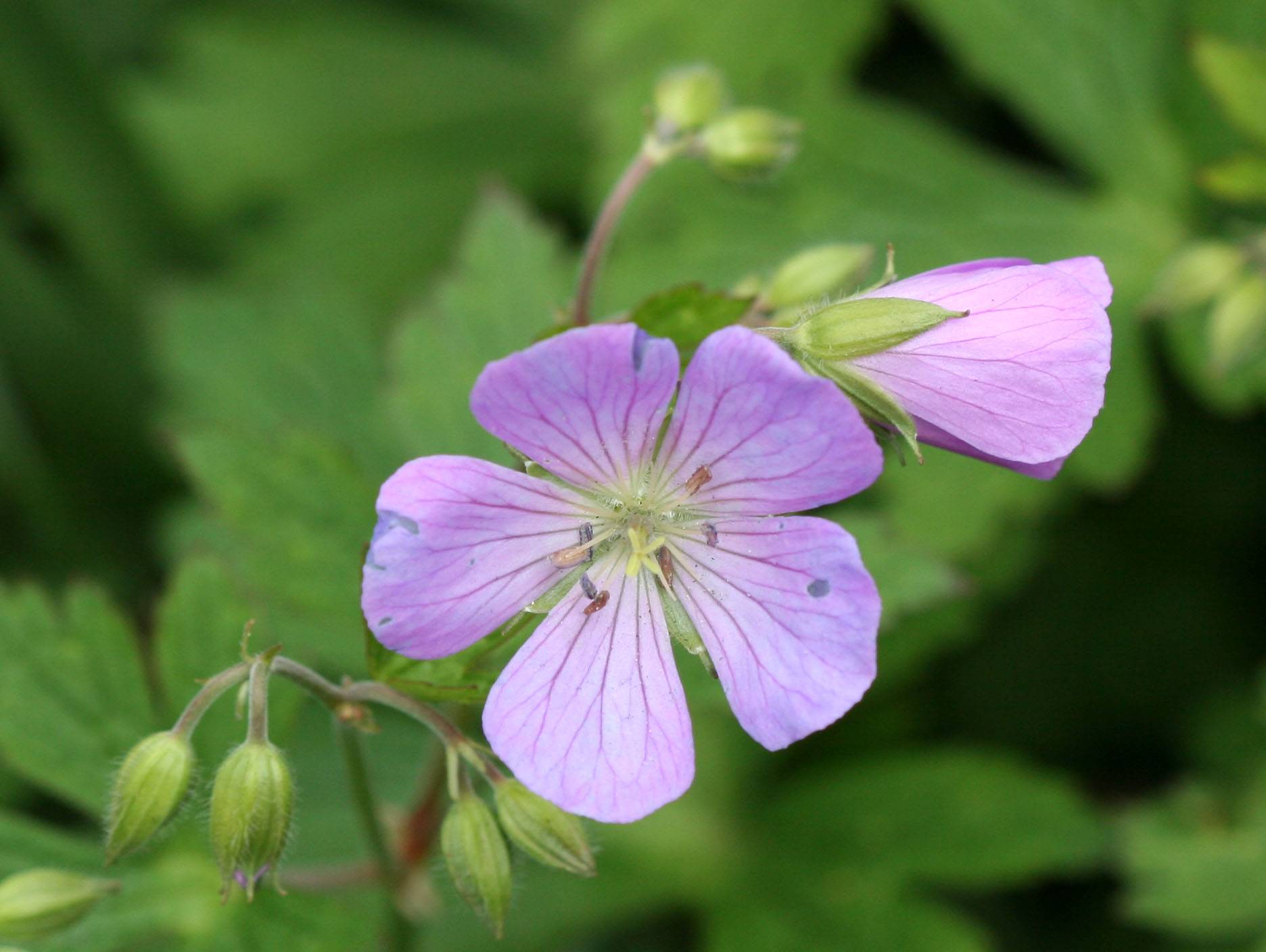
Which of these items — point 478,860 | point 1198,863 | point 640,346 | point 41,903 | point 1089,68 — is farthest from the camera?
point 1089,68

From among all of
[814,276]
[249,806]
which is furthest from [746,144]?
[249,806]

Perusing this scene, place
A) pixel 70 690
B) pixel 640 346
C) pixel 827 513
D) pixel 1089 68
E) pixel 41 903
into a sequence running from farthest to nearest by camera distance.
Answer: pixel 1089 68, pixel 827 513, pixel 70 690, pixel 41 903, pixel 640 346

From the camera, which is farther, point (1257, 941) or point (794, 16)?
point (794, 16)

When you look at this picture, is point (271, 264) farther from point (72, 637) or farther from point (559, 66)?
point (72, 637)

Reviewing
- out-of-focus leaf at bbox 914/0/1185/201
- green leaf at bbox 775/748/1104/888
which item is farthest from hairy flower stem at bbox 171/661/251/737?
out-of-focus leaf at bbox 914/0/1185/201

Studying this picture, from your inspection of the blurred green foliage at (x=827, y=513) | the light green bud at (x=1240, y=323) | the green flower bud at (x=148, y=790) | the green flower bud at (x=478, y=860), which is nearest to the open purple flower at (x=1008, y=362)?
the blurred green foliage at (x=827, y=513)

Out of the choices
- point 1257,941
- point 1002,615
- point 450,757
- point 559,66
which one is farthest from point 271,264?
point 1257,941

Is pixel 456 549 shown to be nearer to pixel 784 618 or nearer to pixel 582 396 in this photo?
pixel 582 396
